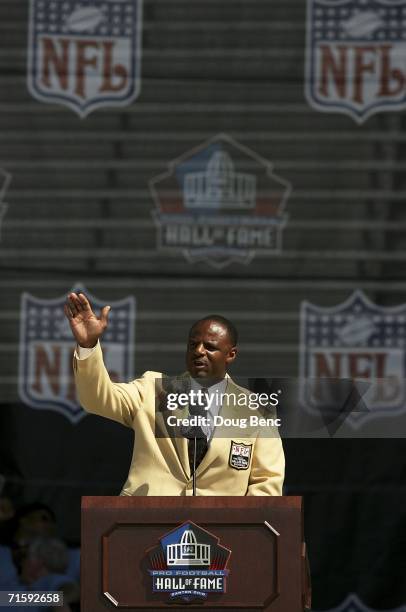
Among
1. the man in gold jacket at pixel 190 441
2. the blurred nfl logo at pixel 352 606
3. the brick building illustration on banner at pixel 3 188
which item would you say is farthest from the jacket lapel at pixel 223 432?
the brick building illustration on banner at pixel 3 188

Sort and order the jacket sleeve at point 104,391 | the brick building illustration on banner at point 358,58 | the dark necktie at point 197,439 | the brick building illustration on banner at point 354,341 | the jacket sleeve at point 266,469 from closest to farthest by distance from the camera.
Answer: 1. the dark necktie at point 197,439
2. the jacket sleeve at point 104,391
3. the jacket sleeve at point 266,469
4. the brick building illustration on banner at point 354,341
5. the brick building illustration on banner at point 358,58

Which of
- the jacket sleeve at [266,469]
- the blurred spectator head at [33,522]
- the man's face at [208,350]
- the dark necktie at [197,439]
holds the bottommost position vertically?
the blurred spectator head at [33,522]

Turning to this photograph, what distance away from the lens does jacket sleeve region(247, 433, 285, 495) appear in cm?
454

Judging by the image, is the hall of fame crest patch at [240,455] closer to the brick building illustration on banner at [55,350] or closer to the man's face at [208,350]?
the man's face at [208,350]

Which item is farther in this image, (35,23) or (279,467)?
(35,23)

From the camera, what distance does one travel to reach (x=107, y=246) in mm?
6566

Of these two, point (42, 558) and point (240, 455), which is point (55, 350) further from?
point (240, 455)

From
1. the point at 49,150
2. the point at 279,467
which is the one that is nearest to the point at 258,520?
the point at 279,467

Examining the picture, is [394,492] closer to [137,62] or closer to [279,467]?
[279,467]

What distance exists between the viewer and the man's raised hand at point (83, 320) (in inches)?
169

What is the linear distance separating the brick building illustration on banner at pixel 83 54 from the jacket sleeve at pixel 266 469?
2.60 metres

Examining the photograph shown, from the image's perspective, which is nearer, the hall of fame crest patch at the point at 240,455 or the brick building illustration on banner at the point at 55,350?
the hall of fame crest patch at the point at 240,455

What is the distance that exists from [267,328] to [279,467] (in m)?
1.97

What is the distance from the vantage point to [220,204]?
6531 mm
